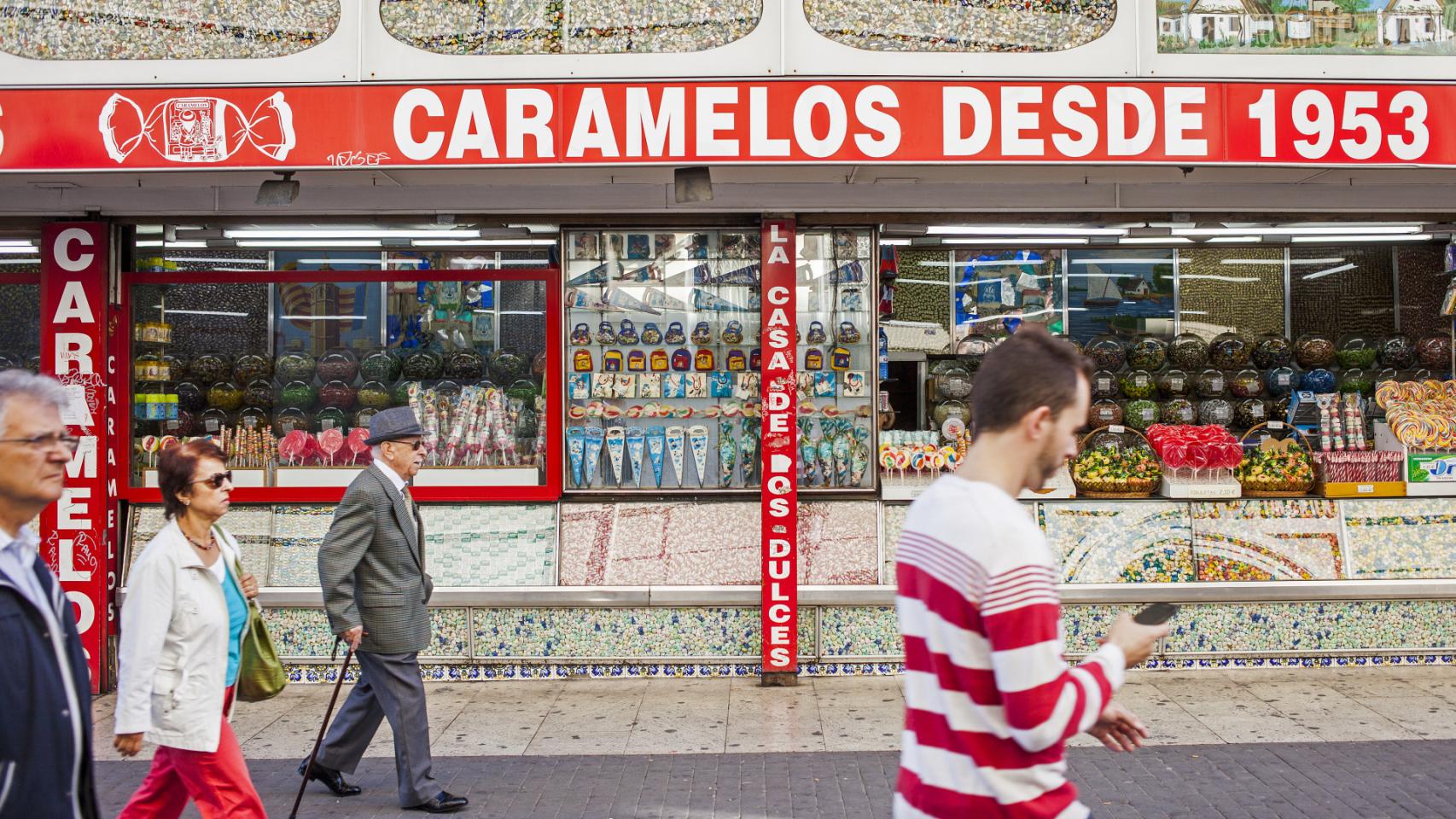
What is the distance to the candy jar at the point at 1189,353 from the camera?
9328 millimetres

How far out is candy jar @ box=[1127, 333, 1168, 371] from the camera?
934 cm

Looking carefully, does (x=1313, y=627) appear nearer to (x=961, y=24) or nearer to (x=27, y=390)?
(x=961, y=24)

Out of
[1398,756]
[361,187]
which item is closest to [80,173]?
[361,187]

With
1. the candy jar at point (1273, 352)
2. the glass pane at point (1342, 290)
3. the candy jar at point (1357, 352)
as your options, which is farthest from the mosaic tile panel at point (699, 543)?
the glass pane at point (1342, 290)

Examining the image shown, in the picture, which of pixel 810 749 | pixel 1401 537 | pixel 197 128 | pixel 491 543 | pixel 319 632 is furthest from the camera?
pixel 1401 537

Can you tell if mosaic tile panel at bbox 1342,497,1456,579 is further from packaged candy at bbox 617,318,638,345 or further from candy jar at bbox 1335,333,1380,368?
packaged candy at bbox 617,318,638,345

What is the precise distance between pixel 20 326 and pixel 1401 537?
900 cm

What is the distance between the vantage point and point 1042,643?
2.17 meters

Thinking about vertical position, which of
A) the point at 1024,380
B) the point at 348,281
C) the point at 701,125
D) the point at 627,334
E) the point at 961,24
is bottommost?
the point at 1024,380

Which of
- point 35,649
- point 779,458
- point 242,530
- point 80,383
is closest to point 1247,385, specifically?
point 779,458

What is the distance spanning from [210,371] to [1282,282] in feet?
27.3

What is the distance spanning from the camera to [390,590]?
536 cm

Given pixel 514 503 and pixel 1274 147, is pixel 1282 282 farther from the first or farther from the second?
pixel 514 503

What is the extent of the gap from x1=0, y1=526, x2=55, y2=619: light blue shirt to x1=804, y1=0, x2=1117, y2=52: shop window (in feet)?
17.3
